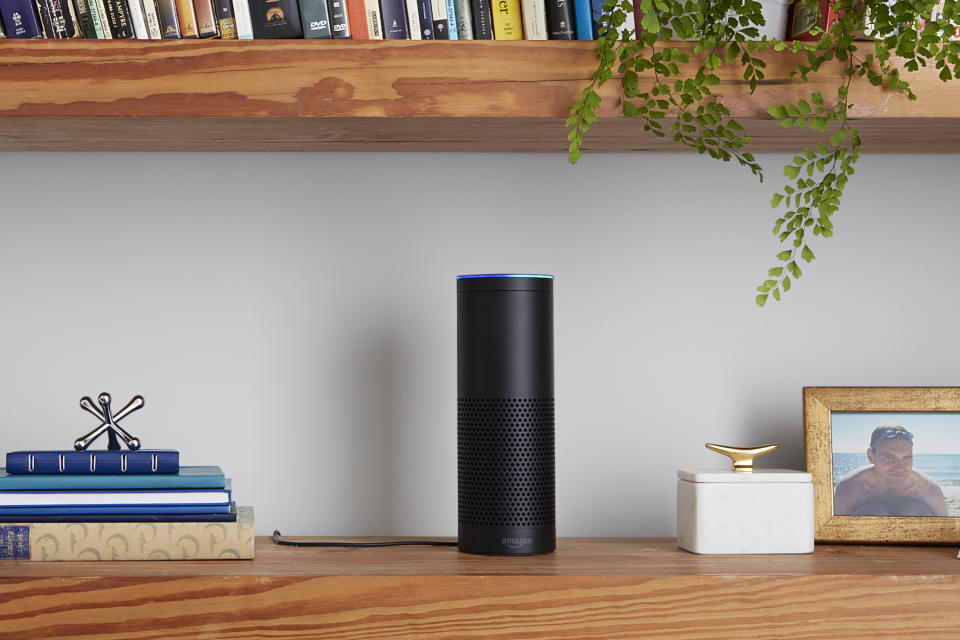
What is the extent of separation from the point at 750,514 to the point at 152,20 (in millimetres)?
985

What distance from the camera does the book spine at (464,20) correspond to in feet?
3.98

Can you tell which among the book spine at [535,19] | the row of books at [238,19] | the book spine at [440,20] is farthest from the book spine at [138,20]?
the book spine at [535,19]

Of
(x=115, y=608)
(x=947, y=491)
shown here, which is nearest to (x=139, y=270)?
(x=115, y=608)

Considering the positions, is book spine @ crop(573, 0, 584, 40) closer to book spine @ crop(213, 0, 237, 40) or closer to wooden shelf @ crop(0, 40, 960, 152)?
wooden shelf @ crop(0, 40, 960, 152)

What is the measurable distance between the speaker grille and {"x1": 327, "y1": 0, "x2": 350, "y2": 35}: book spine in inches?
19.3

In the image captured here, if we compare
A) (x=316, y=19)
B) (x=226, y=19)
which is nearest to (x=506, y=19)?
(x=316, y=19)

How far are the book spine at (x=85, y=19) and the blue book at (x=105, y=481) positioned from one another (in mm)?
541

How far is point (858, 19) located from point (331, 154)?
76 cm

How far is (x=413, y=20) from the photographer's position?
1209 mm

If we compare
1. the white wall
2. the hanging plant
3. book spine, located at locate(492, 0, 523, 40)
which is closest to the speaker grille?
the white wall

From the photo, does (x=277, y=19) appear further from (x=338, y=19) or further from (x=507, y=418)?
(x=507, y=418)

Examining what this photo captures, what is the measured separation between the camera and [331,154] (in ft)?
4.86

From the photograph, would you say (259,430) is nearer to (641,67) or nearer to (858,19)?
(641,67)

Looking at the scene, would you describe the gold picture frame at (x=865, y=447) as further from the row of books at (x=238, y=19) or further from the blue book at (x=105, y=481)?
the blue book at (x=105, y=481)
